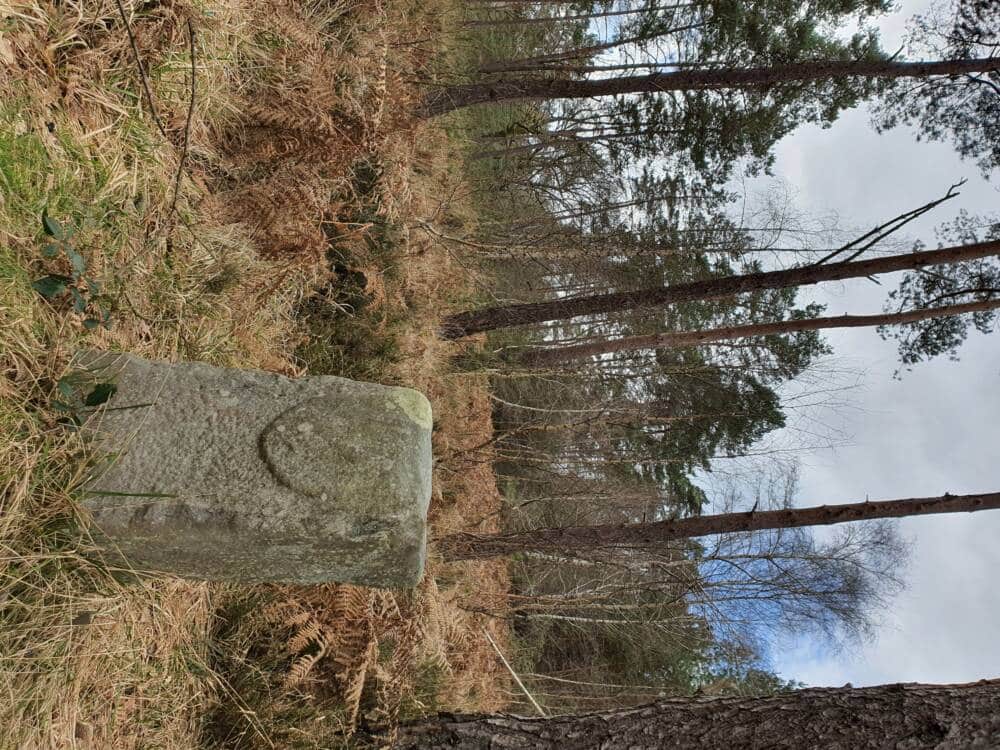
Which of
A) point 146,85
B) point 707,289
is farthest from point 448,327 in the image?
point 146,85

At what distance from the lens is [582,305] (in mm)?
6320

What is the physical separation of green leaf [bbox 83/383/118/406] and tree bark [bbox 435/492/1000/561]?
3.57 meters

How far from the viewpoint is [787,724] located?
3.22 metres

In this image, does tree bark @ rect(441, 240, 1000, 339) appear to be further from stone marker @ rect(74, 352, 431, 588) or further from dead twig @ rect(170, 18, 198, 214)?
stone marker @ rect(74, 352, 431, 588)


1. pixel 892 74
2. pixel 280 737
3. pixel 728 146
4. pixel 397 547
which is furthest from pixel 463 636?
pixel 728 146

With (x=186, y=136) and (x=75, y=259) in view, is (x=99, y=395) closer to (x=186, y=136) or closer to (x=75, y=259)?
(x=75, y=259)

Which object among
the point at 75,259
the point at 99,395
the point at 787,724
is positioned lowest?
the point at 787,724

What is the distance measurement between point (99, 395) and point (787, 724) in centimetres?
332

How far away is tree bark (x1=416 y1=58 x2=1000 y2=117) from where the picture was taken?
594cm

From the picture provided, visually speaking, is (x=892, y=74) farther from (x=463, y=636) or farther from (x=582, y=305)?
(x=463, y=636)

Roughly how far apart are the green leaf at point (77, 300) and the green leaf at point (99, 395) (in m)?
0.43

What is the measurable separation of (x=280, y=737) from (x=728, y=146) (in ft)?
28.1

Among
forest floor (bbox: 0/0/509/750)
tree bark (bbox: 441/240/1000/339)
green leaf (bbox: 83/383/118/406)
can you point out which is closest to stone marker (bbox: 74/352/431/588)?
green leaf (bbox: 83/383/118/406)

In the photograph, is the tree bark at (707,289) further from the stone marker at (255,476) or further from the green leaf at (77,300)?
the green leaf at (77,300)
